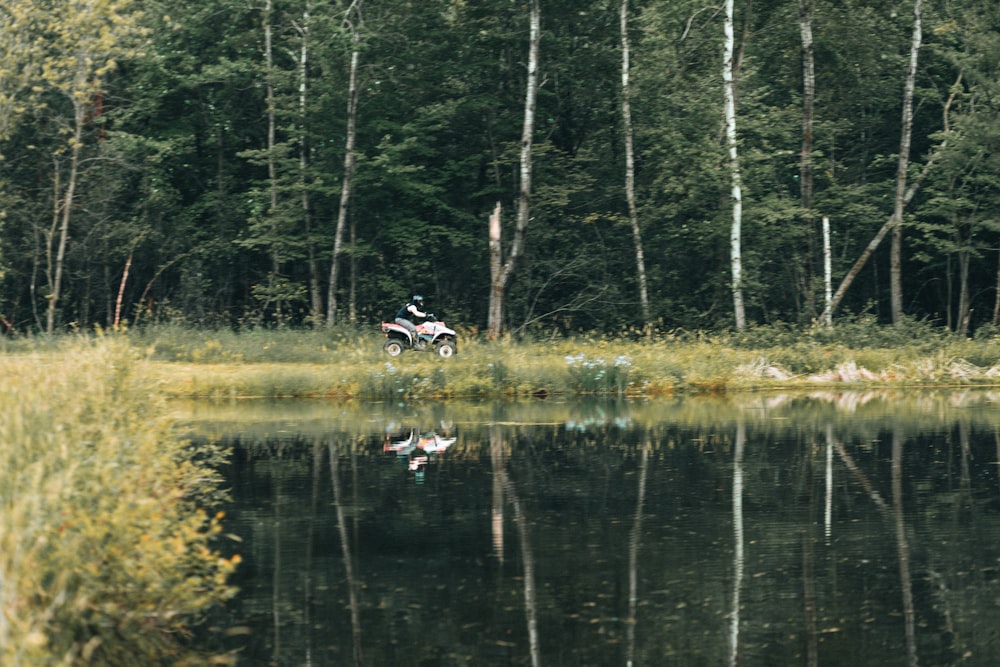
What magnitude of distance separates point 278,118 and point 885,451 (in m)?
32.2

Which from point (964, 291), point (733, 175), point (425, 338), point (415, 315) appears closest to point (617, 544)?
point (425, 338)

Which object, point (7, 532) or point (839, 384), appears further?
point (839, 384)

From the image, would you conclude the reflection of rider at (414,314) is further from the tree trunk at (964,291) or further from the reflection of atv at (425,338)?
the tree trunk at (964,291)

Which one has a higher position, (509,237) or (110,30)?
(110,30)

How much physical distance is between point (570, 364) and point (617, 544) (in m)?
16.4

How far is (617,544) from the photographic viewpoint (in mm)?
11773

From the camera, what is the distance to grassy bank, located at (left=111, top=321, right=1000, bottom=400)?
2772 cm

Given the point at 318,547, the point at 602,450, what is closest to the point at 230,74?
the point at 602,450

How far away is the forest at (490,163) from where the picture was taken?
39906 millimetres

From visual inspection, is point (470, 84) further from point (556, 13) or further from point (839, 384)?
point (839, 384)

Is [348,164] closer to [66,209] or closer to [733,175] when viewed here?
[66,209]

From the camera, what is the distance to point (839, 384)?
95.7 feet

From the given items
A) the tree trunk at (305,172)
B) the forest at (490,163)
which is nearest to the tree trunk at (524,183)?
the forest at (490,163)

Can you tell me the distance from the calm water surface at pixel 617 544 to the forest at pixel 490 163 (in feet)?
65.9
